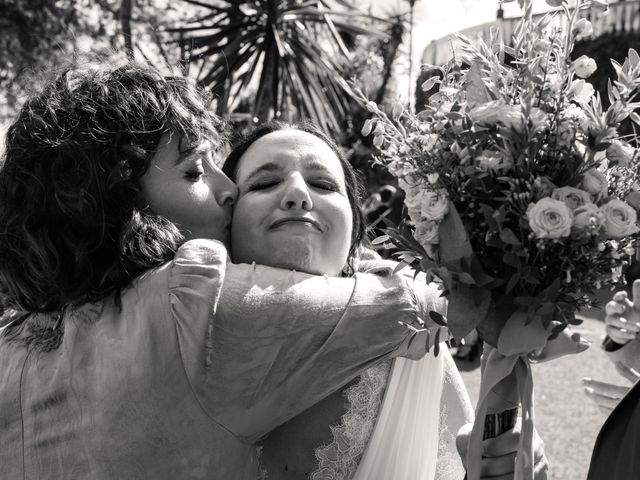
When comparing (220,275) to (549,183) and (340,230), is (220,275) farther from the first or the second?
(549,183)

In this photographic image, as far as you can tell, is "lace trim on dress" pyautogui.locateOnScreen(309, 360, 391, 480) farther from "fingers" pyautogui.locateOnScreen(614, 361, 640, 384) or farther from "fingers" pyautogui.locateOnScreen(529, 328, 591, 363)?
"fingers" pyautogui.locateOnScreen(614, 361, 640, 384)

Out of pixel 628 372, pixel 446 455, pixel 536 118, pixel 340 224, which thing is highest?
pixel 536 118

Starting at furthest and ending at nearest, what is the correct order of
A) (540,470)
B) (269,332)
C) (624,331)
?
1. (624,331)
2. (540,470)
3. (269,332)

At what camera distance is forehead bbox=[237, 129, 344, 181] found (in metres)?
2.31

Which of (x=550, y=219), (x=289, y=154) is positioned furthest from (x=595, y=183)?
(x=289, y=154)

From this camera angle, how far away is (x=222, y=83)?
694cm

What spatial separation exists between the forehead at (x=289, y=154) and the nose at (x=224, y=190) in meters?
0.09

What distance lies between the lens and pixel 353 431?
2.06 metres

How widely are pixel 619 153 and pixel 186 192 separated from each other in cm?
116

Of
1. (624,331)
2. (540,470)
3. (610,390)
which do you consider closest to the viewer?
(540,470)

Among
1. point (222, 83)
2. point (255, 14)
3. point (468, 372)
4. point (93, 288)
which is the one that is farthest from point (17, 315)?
point (468, 372)

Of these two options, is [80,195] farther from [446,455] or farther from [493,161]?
[446,455]

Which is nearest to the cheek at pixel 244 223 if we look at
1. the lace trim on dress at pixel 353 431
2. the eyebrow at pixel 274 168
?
the eyebrow at pixel 274 168

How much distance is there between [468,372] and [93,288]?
22.5 ft
